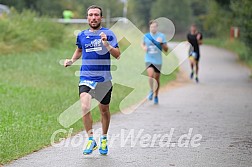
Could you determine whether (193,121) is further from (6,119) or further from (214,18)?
(214,18)

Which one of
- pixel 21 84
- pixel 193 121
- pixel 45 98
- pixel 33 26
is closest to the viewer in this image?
pixel 193 121

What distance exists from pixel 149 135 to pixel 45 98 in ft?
17.1

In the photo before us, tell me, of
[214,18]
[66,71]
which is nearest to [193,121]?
[66,71]

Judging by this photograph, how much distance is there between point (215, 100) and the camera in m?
18.7

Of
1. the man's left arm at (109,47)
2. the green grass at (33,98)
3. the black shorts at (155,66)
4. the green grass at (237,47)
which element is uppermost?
the man's left arm at (109,47)

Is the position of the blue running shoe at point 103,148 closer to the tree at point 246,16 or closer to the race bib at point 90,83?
the race bib at point 90,83

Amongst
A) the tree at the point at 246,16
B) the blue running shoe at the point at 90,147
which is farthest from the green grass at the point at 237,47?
the blue running shoe at the point at 90,147

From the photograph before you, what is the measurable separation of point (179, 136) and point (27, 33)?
64.0ft

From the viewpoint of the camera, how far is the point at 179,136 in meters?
11.2

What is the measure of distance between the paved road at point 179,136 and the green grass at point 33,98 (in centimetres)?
55

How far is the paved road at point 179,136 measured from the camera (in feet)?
29.0

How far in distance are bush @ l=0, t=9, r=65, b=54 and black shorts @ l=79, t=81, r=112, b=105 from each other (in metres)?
17.2

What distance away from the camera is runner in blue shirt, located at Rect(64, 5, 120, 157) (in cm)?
909

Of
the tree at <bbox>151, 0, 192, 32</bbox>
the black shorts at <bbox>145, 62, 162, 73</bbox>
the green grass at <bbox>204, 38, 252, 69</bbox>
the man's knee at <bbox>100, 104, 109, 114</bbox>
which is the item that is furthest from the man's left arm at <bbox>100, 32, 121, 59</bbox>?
the tree at <bbox>151, 0, 192, 32</bbox>
